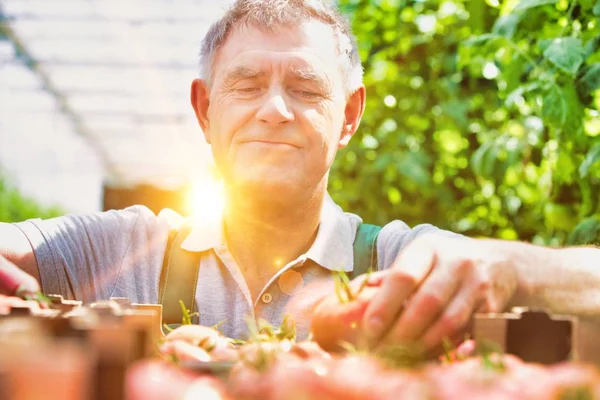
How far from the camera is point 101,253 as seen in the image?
225cm

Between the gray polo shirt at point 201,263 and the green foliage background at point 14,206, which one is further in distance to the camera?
the green foliage background at point 14,206

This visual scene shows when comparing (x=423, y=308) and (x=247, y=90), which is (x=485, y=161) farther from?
(x=423, y=308)

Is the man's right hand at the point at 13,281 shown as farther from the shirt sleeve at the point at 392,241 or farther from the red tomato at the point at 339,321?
the shirt sleeve at the point at 392,241

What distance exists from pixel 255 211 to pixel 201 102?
510 mm

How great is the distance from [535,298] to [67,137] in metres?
21.4

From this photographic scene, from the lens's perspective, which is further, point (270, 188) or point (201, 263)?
point (201, 263)

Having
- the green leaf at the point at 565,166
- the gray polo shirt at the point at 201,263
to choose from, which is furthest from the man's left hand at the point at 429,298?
the green leaf at the point at 565,166

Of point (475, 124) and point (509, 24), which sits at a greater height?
point (509, 24)

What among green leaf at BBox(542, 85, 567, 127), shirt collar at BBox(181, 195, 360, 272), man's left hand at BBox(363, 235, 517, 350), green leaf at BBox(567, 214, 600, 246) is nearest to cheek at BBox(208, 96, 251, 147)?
shirt collar at BBox(181, 195, 360, 272)

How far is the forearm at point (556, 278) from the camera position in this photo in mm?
1148

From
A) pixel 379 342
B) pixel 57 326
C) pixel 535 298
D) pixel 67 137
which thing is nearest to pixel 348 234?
pixel 535 298

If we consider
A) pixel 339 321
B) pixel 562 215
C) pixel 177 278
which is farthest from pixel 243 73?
pixel 562 215

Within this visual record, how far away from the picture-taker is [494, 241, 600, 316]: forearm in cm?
115

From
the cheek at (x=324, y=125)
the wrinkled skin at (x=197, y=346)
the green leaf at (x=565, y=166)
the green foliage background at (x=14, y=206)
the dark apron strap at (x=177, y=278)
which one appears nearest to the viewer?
the wrinkled skin at (x=197, y=346)
